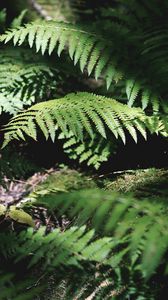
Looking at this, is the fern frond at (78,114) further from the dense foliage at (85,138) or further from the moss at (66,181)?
the moss at (66,181)

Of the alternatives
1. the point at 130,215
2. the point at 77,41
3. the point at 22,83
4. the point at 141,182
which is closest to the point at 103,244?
the point at 130,215

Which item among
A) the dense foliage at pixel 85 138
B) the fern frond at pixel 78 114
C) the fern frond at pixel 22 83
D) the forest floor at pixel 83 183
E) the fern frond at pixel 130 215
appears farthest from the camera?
the fern frond at pixel 22 83

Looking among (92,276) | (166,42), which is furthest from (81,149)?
(92,276)

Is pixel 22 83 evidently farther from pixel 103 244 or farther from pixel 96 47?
pixel 103 244

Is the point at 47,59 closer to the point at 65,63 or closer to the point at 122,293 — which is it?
the point at 65,63

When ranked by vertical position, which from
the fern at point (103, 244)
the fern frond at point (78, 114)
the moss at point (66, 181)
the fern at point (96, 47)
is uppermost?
the fern at point (96, 47)

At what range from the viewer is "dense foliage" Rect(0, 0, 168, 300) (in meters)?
1.17

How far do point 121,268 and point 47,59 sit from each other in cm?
180

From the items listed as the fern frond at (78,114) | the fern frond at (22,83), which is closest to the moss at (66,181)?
the fern frond at (78,114)

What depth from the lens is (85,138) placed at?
8.11 ft

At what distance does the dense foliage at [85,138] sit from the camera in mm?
1169

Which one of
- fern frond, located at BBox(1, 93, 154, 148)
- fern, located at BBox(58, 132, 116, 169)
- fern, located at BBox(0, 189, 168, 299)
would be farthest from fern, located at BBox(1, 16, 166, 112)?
fern, located at BBox(0, 189, 168, 299)

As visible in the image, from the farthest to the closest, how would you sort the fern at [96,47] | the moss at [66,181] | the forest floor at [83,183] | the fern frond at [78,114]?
the moss at [66,181] < the fern at [96,47] < the fern frond at [78,114] < the forest floor at [83,183]

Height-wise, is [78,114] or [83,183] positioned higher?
[78,114]
